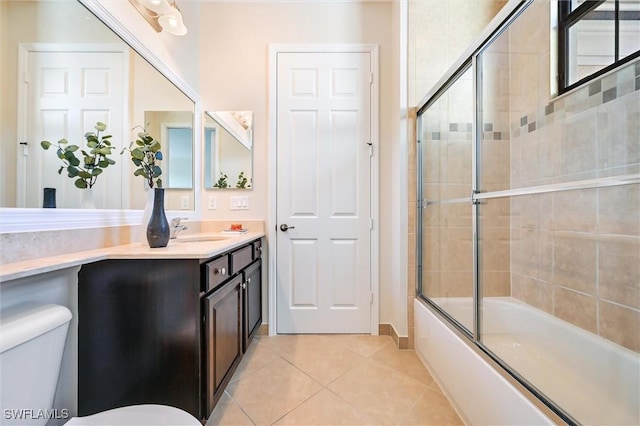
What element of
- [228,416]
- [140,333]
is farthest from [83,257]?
[228,416]

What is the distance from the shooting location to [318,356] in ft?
6.23

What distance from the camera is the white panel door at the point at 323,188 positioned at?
2.25 metres

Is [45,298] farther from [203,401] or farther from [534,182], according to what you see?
[534,182]

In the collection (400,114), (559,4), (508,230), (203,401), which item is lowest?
(203,401)

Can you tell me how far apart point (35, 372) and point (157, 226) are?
0.65m

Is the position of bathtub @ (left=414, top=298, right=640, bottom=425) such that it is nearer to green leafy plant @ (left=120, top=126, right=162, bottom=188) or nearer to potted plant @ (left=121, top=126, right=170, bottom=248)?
potted plant @ (left=121, top=126, right=170, bottom=248)

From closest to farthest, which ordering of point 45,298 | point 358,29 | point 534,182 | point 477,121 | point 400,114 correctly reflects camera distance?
point 45,298, point 477,121, point 534,182, point 400,114, point 358,29

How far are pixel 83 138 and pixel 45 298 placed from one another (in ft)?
2.23

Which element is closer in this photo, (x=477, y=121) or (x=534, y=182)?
(x=477, y=121)

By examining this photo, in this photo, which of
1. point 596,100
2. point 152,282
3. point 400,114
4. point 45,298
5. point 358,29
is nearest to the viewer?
point 45,298

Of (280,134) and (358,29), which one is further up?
(358,29)

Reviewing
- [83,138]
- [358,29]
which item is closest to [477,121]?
[358,29]

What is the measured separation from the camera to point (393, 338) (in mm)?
2137

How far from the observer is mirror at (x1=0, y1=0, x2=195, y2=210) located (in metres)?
0.88
